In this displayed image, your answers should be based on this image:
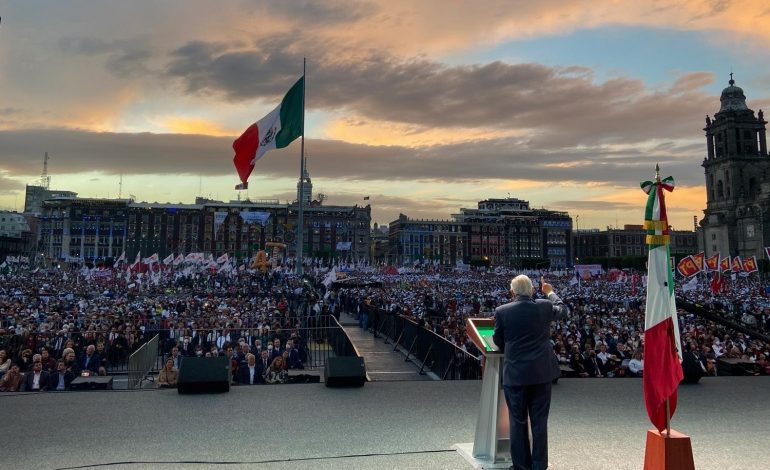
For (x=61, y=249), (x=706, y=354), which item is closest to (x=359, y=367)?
(x=706, y=354)

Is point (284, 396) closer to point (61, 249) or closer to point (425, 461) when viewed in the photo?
point (425, 461)

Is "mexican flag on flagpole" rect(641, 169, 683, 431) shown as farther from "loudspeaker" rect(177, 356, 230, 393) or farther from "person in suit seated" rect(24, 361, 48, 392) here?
"person in suit seated" rect(24, 361, 48, 392)

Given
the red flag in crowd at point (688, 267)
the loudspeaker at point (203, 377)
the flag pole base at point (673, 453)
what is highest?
the red flag in crowd at point (688, 267)

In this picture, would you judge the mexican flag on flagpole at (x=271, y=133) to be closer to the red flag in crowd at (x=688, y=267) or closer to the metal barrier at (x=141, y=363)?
the metal barrier at (x=141, y=363)

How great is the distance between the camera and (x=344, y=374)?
8.98 metres

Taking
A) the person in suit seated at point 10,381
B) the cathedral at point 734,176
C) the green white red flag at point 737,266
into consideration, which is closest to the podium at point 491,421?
the person in suit seated at point 10,381

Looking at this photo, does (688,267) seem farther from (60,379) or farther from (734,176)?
(734,176)

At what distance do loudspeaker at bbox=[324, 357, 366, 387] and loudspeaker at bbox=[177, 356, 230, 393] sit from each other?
5.53 feet

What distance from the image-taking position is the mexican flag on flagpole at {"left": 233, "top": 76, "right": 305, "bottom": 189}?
1764 cm

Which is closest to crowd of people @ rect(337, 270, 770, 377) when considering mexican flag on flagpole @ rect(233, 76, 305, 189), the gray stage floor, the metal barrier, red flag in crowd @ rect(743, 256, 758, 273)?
the gray stage floor

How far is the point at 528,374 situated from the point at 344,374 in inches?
195

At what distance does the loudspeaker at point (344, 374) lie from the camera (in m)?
8.93

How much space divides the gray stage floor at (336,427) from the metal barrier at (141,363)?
110 inches

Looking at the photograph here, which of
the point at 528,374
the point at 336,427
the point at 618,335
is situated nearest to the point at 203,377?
the point at 336,427
